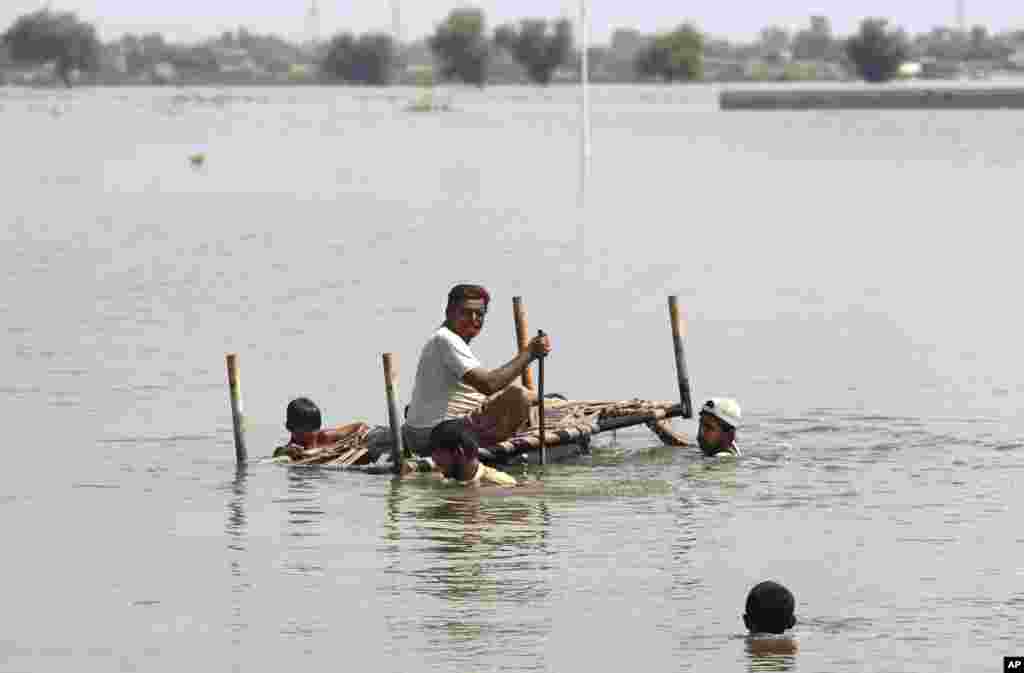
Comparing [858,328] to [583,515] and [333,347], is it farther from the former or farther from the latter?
[583,515]

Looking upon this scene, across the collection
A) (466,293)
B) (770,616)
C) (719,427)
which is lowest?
(719,427)

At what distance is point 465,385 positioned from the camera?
22.8 m

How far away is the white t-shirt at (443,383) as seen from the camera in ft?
73.3

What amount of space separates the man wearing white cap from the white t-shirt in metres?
2.79

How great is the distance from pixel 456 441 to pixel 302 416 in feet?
8.87

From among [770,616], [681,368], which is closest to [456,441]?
[681,368]

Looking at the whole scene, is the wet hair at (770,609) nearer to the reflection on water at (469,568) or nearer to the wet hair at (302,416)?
the reflection on water at (469,568)

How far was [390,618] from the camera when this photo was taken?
17531 millimetres

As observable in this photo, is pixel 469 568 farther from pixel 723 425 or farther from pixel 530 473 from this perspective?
pixel 723 425

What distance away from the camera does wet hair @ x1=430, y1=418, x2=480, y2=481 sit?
873 inches

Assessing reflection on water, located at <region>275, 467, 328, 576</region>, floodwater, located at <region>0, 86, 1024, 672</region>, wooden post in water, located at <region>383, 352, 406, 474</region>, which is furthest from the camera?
wooden post in water, located at <region>383, 352, 406, 474</region>

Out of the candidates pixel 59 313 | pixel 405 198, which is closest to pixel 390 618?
pixel 59 313

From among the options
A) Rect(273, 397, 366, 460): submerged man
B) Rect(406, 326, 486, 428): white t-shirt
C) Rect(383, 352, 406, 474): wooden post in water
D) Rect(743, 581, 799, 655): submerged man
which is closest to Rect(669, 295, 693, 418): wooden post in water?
Rect(406, 326, 486, 428): white t-shirt

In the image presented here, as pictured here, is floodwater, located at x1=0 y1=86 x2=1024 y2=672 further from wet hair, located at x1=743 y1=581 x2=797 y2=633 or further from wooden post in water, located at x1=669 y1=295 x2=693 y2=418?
wooden post in water, located at x1=669 y1=295 x2=693 y2=418
